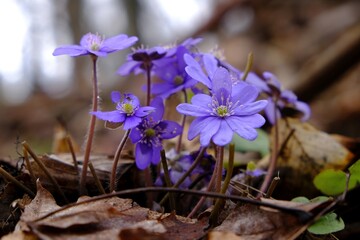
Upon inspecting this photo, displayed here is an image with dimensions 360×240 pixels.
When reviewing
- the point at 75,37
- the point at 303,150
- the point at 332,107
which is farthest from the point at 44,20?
the point at 303,150

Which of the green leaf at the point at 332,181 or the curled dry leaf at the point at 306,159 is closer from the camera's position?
the green leaf at the point at 332,181

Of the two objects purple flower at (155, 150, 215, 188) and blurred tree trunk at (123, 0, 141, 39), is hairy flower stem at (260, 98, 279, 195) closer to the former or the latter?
purple flower at (155, 150, 215, 188)

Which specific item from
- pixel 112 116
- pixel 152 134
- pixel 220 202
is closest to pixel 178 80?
pixel 152 134

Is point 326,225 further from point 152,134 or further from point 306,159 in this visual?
point 306,159

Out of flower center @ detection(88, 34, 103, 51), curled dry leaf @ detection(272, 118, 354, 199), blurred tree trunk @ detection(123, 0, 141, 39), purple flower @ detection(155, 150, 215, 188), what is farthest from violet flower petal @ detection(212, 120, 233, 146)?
blurred tree trunk @ detection(123, 0, 141, 39)

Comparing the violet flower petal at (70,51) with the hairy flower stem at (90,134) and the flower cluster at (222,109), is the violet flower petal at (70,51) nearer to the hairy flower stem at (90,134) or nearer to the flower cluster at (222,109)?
the hairy flower stem at (90,134)

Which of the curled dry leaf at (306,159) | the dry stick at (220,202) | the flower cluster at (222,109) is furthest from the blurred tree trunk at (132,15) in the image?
the dry stick at (220,202)

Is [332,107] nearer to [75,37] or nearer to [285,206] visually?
[285,206]
